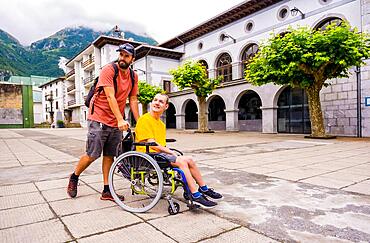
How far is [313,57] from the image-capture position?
34.7 feet

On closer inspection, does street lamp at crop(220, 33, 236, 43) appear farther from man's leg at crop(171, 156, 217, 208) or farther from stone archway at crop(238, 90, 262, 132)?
man's leg at crop(171, 156, 217, 208)

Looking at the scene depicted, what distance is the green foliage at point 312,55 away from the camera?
10180 millimetres

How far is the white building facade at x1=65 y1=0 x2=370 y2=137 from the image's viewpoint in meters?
13.4

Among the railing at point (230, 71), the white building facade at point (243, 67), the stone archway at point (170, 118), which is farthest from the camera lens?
the stone archway at point (170, 118)

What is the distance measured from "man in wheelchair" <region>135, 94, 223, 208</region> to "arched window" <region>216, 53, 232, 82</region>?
19353mm

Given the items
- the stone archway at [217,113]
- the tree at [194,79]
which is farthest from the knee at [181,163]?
the stone archway at [217,113]

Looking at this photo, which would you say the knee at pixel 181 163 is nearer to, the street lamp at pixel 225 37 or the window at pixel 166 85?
the street lamp at pixel 225 37

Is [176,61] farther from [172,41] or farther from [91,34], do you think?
[91,34]

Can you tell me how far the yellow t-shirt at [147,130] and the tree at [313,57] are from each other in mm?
9141

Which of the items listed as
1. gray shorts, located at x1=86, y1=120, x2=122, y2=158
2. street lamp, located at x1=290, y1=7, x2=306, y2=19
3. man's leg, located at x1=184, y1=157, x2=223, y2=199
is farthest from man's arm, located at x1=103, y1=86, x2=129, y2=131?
street lamp, located at x1=290, y1=7, x2=306, y2=19

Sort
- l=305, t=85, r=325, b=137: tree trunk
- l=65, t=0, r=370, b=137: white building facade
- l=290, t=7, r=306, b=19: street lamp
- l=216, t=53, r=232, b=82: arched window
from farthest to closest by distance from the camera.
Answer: l=216, t=53, r=232, b=82: arched window
l=290, t=7, r=306, b=19: street lamp
l=65, t=0, r=370, b=137: white building facade
l=305, t=85, r=325, b=137: tree trunk

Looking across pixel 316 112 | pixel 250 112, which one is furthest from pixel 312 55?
pixel 250 112

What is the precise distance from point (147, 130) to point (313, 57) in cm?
994

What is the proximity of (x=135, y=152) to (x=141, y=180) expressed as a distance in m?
0.34
